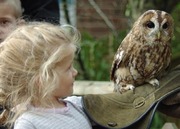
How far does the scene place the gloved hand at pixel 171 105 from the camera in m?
2.34

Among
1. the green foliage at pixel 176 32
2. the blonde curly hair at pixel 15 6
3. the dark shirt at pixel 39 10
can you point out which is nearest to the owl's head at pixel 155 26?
the dark shirt at pixel 39 10

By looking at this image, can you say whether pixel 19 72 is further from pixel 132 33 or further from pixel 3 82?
pixel 132 33

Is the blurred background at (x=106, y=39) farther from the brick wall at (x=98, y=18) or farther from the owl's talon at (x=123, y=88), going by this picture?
the owl's talon at (x=123, y=88)

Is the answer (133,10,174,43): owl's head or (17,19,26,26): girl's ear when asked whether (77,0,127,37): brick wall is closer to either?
(133,10,174,43): owl's head

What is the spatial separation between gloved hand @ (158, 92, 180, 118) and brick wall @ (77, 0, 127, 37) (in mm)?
4152

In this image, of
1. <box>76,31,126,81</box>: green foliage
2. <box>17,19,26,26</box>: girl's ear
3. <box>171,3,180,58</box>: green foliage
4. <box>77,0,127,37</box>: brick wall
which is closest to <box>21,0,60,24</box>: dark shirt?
<box>17,19,26,26</box>: girl's ear

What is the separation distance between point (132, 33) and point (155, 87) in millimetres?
483

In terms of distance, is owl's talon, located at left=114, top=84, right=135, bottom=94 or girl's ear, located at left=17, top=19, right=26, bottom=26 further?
owl's talon, located at left=114, top=84, right=135, bottom=94

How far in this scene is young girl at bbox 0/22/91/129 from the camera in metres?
2.03

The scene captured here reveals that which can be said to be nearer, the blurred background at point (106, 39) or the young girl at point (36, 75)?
the young girl at point (36, 75)

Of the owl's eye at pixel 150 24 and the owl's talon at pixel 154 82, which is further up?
the owl's eye at pixel 150 24

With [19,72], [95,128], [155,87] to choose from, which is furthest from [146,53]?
[19,72]

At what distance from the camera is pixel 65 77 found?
6.78 ft

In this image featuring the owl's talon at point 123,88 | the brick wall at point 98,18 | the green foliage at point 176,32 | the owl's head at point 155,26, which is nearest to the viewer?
the owl's talon at point 123,88
